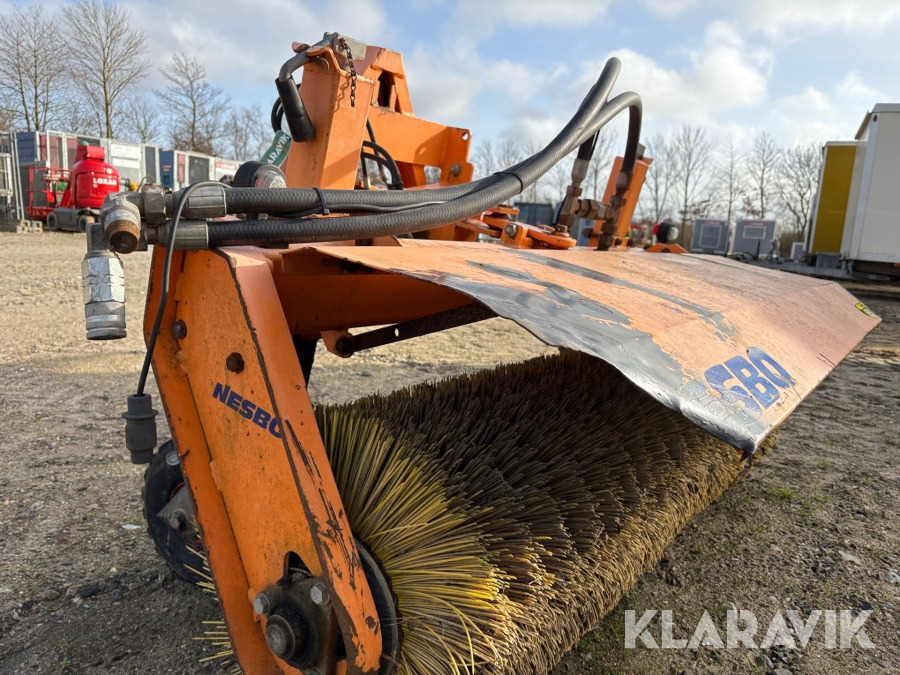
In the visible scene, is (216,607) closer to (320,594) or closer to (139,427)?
(139,427)

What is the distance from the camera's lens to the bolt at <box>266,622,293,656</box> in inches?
48.6

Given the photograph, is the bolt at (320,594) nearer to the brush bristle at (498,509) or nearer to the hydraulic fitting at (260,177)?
the brush bristle at (498,509)

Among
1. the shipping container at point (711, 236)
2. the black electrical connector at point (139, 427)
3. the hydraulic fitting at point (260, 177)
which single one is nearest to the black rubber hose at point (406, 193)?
the hydraulic fitting at point (260, 177)

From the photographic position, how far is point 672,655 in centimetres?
188

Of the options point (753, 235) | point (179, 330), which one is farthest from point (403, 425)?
point (753, 235)

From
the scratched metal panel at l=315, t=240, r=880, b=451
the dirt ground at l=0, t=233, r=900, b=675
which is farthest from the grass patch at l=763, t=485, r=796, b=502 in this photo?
the scratched metal panel at l=315, t=240, r=880, b=451

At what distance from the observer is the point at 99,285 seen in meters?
1.24

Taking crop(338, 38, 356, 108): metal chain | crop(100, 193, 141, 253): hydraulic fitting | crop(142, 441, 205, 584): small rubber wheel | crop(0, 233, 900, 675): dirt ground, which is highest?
crop(338, 38, 356, 108): metal chain

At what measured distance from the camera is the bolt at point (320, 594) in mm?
1225

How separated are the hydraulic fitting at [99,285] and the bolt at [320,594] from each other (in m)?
0.60

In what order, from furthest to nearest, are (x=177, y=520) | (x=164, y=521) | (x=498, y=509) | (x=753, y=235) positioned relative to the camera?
(x=753, y=235) < (x=164, y=521) < (x=177, y=520) < (x=498, y=509)

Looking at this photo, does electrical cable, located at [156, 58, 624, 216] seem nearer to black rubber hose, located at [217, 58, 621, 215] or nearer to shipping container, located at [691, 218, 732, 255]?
black rubber hose, located at [217, 58, 621, 215]

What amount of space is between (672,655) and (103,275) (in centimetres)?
178

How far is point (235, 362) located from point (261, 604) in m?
0.49
